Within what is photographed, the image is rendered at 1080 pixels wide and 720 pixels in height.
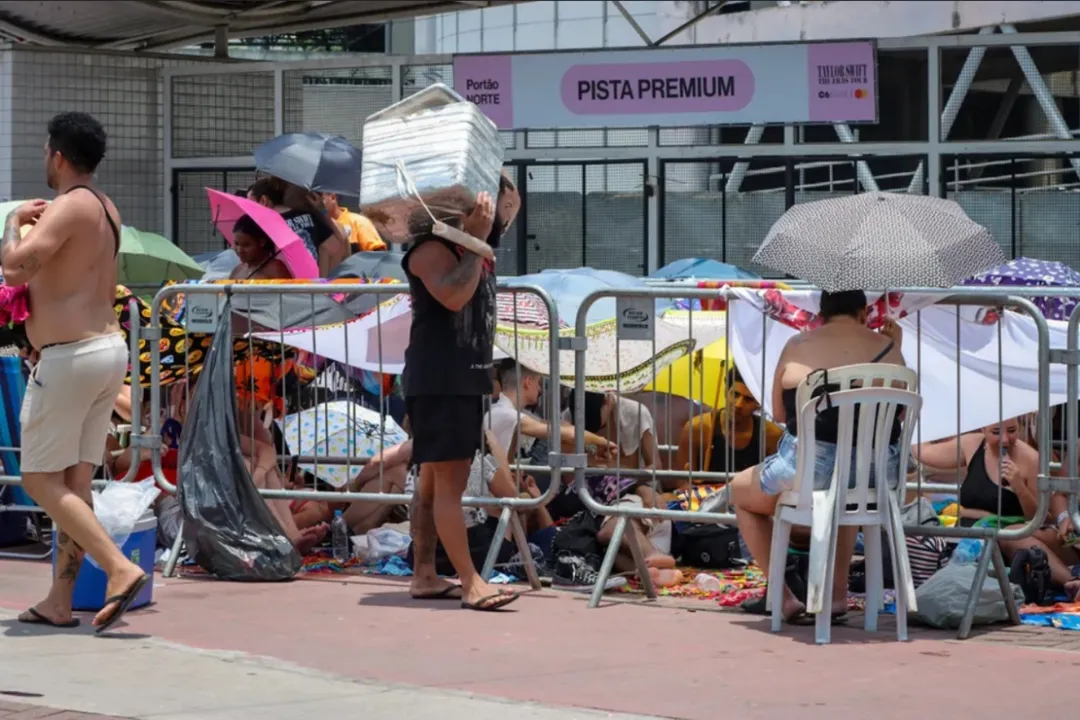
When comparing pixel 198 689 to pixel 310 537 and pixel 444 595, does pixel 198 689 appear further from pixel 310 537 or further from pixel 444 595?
pixel 310 537

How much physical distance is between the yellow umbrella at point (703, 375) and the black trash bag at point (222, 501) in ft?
6.63

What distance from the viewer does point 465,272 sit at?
738 cm

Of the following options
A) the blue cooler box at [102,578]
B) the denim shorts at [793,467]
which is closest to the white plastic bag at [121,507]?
the blue cooler box at [102,578]

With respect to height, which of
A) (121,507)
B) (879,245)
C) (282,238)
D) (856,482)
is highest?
(282,238)

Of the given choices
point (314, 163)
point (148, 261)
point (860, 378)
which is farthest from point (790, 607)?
point (148, 261)

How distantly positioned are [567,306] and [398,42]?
3007 centimetres

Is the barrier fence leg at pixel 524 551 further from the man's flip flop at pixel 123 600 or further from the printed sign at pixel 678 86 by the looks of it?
the printed sign at pixel 678 86

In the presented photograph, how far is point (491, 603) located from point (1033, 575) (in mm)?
2413

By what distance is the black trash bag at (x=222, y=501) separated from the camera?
332 inches

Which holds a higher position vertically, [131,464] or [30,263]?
[30,263]

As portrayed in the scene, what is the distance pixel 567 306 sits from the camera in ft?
32.2

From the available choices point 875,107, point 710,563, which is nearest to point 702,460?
point 710,563

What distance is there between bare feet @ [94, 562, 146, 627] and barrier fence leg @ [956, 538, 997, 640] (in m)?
3.24

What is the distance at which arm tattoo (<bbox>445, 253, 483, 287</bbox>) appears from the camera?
7.38 metres
